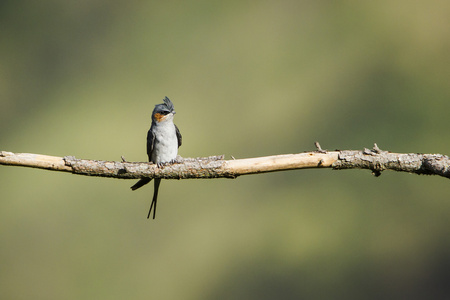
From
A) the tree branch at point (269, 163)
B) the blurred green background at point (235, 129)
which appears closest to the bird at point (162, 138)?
the tree branch at point (269, 163)

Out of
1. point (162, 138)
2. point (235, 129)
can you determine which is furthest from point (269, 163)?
point (235, 129)

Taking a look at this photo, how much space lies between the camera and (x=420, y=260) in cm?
627

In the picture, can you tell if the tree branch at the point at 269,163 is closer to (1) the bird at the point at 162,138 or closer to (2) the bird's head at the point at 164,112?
(1) the bird at the point at 162,138

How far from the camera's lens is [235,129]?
7.01 m

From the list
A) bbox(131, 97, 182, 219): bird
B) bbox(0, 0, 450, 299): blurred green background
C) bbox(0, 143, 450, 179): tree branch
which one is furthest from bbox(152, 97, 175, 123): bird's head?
bbox(0, 0, 450, 299): blurred green background

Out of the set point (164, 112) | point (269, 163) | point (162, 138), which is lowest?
point (269, 163)

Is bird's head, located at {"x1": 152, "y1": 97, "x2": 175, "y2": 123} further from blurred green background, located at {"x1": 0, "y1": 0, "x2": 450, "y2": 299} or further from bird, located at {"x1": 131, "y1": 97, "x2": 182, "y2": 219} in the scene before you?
blurred green background, located at {"x1": 0, "y1": 0, "x2": 450, "y2": 299}

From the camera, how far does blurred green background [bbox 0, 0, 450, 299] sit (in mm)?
6438

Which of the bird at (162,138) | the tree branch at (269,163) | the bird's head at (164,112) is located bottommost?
the tree branch at (269,163)

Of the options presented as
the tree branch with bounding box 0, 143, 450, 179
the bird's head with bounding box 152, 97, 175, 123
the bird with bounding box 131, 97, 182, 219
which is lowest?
the tree branch with bounding box 0, 143, 450, 179

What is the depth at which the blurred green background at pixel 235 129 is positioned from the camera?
21.1 feet

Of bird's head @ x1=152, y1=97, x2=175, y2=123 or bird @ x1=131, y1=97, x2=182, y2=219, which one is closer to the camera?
bird @ x1=131, y1=97, x2=182, y2=219

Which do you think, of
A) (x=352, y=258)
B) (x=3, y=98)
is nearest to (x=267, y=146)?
(x=352, y=258)

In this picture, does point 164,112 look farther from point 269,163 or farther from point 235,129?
point 235,129
